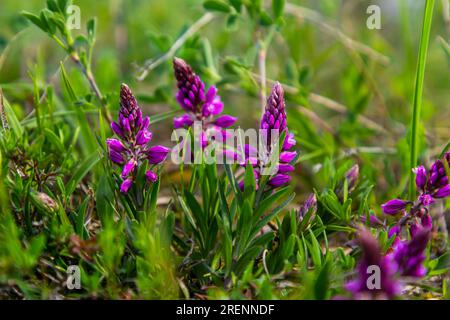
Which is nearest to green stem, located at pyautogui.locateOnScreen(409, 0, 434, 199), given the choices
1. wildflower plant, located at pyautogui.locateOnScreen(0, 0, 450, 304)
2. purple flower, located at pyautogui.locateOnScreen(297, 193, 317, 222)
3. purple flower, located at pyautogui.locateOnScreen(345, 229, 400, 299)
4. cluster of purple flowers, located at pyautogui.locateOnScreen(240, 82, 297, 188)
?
wildflower plant, located at pyautogui.locateOnScreen(0, 0, 450, 304)

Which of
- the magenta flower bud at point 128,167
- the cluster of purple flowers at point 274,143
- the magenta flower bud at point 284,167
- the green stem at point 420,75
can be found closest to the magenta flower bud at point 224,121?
the cluster of purple flowers at point 274,143

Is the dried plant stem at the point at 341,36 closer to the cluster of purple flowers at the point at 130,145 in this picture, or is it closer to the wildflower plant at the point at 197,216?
the wildflower plant at the point at 197,216

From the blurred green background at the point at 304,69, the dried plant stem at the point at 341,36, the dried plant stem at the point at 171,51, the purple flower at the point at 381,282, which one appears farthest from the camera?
the dried plant stem at the point at 341,36

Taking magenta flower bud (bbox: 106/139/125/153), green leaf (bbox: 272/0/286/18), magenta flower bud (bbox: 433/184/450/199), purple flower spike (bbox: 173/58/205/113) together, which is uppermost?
green leaf (bbox: 272/0/286/18)

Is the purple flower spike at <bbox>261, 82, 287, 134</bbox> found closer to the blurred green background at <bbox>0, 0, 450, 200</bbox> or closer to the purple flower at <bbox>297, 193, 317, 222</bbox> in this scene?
the purple flower at <bbox>297, 193, 317, 222</bbox>

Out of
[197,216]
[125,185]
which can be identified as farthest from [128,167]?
[197,216]
